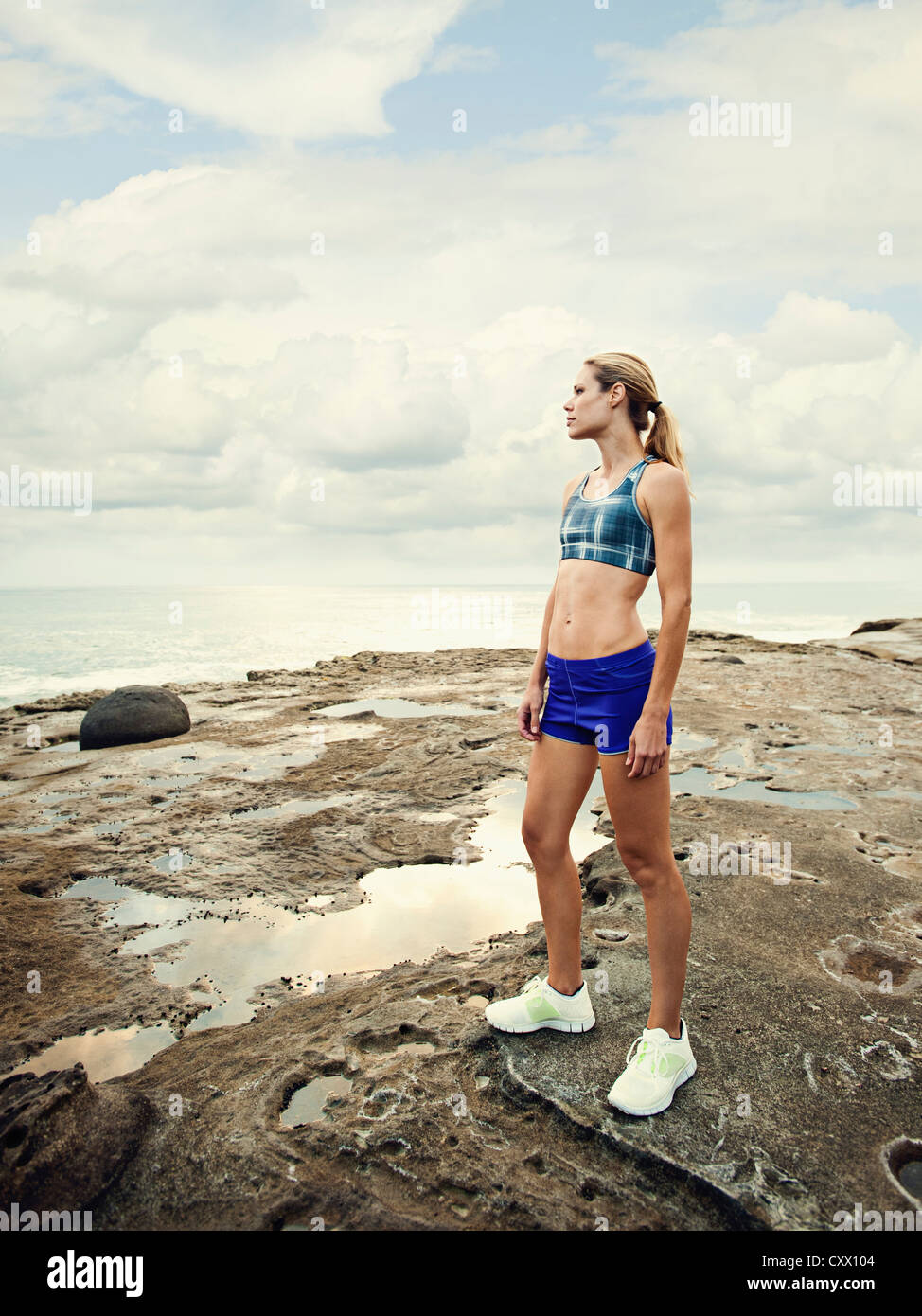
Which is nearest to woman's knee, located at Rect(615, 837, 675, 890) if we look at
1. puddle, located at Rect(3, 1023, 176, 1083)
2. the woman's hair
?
the woman's hair

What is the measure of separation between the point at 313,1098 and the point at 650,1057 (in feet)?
3.62

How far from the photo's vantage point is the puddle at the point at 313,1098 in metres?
2.48

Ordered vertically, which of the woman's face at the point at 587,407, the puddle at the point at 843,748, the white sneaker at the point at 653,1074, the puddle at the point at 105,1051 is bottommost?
the puddle at the point at 105,1051

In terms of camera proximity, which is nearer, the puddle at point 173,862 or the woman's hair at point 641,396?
the woman's hair at point 641,396

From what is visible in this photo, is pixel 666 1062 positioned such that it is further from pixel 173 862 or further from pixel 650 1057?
pixel 173 862

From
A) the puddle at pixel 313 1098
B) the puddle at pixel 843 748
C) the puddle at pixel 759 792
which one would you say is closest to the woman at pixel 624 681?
the puddle at pixel 313 1098

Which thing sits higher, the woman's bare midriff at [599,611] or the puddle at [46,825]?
the woman's bare midriff at [599,611]

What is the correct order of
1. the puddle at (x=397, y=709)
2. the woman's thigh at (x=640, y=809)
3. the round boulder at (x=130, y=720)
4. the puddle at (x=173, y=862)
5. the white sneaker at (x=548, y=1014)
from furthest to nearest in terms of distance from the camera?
the puddle at (x=397, y=709)
the round boulder at (x=130, y=720)
the puddle at (x=173, y=862)
the white sneaker at (x=548, y=1014)
the woman's thigh at (x=640, y=809)

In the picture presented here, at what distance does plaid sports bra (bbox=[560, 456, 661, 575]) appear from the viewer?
7.89 feet

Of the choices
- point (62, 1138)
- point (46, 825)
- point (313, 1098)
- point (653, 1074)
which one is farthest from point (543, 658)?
point (46, 825)

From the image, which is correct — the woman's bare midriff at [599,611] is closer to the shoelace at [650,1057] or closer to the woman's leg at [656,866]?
the woman's leg at [656,866]

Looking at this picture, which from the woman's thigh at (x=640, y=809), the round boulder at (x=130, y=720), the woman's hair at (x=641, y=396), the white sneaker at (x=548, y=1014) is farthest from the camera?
the round boulder at (x=130, y=720)

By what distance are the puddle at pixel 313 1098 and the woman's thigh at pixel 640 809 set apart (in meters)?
1.27

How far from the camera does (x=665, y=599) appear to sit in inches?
88.7
